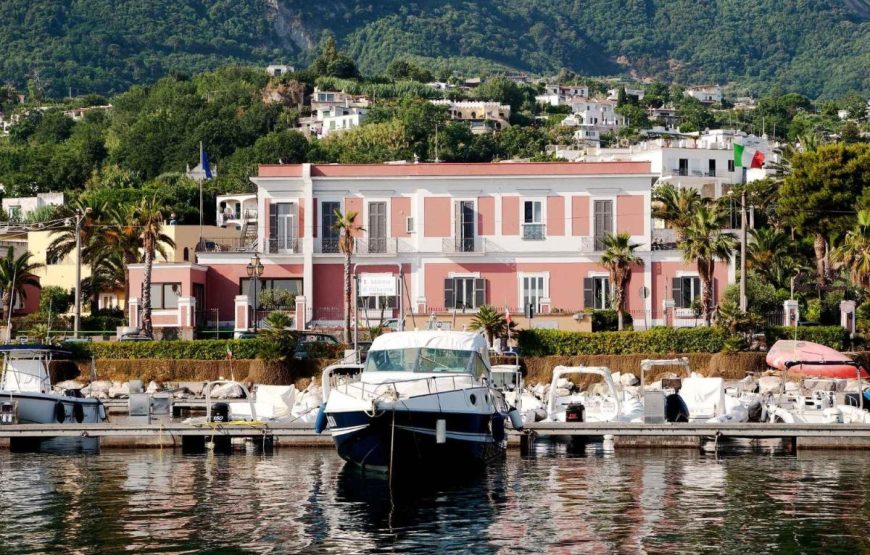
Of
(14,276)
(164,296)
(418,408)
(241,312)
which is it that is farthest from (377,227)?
(418,408)

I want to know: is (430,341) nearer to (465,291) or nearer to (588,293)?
(465,291)

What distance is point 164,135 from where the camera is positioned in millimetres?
188000

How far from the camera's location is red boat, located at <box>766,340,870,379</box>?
201 ft

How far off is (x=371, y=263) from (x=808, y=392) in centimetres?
2457

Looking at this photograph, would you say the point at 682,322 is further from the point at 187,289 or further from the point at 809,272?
the point at 187,289

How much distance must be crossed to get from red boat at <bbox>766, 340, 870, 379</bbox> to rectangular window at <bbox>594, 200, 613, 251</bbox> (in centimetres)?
1141

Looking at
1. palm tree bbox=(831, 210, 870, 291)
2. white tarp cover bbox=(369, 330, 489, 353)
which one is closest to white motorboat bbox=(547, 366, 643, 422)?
white tarp cover bbox=(369, 330, 489, 353)

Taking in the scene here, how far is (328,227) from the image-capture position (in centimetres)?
7425

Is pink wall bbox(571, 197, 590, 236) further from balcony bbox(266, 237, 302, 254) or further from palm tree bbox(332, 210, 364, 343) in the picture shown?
balcony bbox(266, 237, 302, 254)

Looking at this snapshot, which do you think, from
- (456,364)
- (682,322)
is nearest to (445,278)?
(682,322)

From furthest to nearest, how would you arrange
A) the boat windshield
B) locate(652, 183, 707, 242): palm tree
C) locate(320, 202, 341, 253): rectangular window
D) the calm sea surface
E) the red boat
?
locate(652, 183, 707, 242): palm tree
locate(320, 202, 341, 253): rectangular window
the red boat
the boat windshield
the calm sea surface

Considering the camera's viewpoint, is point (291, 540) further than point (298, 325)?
No

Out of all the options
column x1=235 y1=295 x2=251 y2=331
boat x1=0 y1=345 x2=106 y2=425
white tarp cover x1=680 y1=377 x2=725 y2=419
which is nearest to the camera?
white tarp cover x1=680 y1=377 x2=725 y2=419

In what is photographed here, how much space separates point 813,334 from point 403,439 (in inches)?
1293
